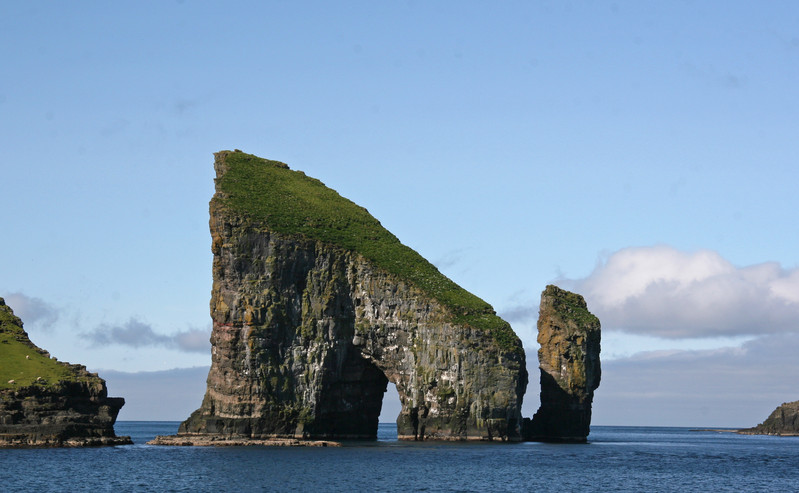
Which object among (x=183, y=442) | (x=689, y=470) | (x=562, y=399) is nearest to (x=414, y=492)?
(x=689, y=470)

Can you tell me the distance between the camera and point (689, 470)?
9038cm

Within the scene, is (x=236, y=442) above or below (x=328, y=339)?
below

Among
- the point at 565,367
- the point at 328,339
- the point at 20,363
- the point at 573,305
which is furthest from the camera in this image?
the point at 573,305

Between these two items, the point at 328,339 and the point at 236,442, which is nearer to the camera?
the point at 236,442

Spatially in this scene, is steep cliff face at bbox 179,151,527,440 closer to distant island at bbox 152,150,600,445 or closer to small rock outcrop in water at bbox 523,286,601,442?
distant island at bbox 152,150,600,445

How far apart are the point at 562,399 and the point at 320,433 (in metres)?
30.6

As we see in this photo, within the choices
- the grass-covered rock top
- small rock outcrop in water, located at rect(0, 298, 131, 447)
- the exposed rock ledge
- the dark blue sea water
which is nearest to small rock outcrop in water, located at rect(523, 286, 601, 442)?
the grass-covered rock top

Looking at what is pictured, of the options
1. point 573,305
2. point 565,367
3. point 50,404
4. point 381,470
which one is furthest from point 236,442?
point 573,305

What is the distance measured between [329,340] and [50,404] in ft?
97.0

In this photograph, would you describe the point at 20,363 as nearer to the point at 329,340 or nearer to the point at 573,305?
the point at 329,340

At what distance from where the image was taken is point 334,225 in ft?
391

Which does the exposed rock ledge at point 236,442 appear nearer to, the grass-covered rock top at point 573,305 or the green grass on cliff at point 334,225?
the green grass on cliff at point 334,225

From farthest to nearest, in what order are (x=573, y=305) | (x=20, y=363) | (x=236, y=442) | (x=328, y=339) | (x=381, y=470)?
(x=573, y=305), (x=328, y=339), (x=20, y=363), (x=236, y=442), (x=381, y=470)

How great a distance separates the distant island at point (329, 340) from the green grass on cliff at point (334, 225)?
222 mm
